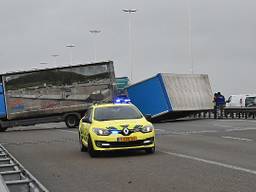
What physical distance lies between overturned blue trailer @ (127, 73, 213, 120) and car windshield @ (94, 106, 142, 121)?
19200 mm

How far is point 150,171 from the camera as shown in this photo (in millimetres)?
11344

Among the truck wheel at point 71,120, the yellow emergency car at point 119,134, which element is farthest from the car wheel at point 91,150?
the truck wheel at point 71,120

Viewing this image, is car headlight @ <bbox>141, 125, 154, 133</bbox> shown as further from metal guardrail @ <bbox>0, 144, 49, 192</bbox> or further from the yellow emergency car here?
metal guardrail @ <bbox>0, 144, 49, 192</bbox>

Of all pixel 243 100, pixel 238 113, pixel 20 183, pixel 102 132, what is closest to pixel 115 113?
pixel 102 132

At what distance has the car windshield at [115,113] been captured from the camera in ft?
50.7

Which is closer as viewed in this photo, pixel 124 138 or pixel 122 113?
pixel 124 138

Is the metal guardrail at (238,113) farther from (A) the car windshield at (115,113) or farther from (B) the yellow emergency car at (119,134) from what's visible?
(B) the yellow emergency car at (119,134)

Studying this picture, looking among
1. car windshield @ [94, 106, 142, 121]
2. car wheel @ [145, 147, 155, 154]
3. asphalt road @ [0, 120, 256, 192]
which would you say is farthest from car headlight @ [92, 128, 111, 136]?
car wheel @ [145, 147, 155, 154]

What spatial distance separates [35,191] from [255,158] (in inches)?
281

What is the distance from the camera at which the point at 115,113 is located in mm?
15766

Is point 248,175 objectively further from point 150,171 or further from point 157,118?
point 157,118

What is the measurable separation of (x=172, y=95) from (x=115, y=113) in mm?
20261

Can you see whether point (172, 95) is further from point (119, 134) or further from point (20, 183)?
point (20, 183)

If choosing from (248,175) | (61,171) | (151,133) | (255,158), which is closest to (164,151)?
(151,133)
